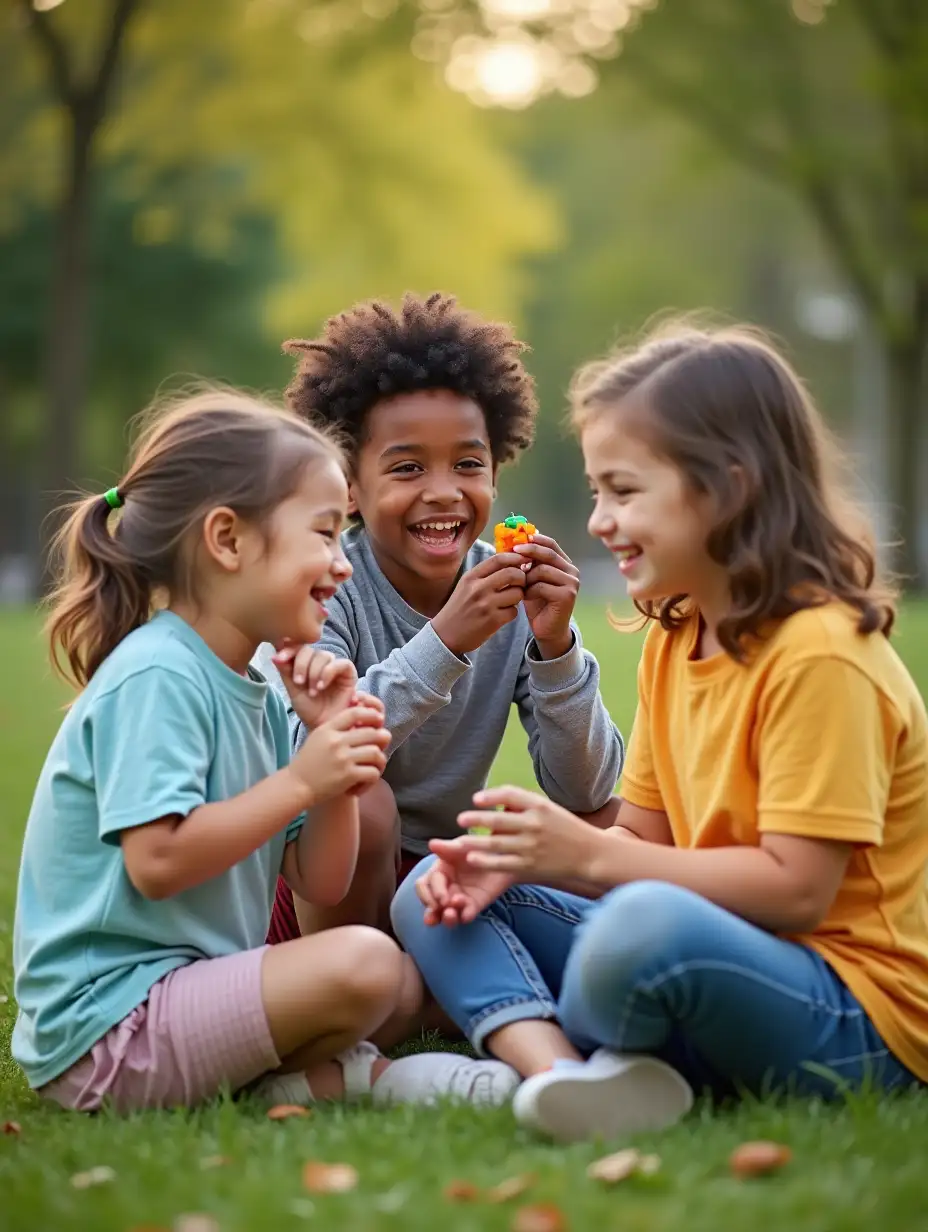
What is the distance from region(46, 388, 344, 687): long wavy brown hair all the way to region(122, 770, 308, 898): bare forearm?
0.48 meters

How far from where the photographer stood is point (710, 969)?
2.66m

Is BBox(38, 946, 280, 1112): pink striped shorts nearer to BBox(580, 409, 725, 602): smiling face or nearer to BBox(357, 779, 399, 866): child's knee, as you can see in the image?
BBox(357, 779, 399, 866): child's knee

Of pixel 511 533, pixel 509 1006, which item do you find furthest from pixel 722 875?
pixel 511 533

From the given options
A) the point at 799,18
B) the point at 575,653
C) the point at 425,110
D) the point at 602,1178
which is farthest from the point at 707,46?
the point at 602,1178

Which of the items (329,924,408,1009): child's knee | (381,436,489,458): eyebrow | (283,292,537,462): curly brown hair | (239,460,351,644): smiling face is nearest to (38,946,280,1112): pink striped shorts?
(329,924,408,1009): child's knee

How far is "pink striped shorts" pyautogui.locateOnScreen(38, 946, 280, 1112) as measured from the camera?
2.90m

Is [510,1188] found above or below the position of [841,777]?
below

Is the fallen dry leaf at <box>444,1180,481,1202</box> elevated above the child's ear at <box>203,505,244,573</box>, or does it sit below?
below

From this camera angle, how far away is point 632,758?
131 inches

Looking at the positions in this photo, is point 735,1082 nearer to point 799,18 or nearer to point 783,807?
point 783,807

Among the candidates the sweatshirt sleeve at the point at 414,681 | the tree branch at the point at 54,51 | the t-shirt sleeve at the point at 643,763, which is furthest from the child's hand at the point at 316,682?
the tree branch at the point at 54,51

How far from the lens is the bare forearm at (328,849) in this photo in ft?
10.4

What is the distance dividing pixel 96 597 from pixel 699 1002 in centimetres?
134

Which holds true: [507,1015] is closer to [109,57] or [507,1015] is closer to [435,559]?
[435,559]
